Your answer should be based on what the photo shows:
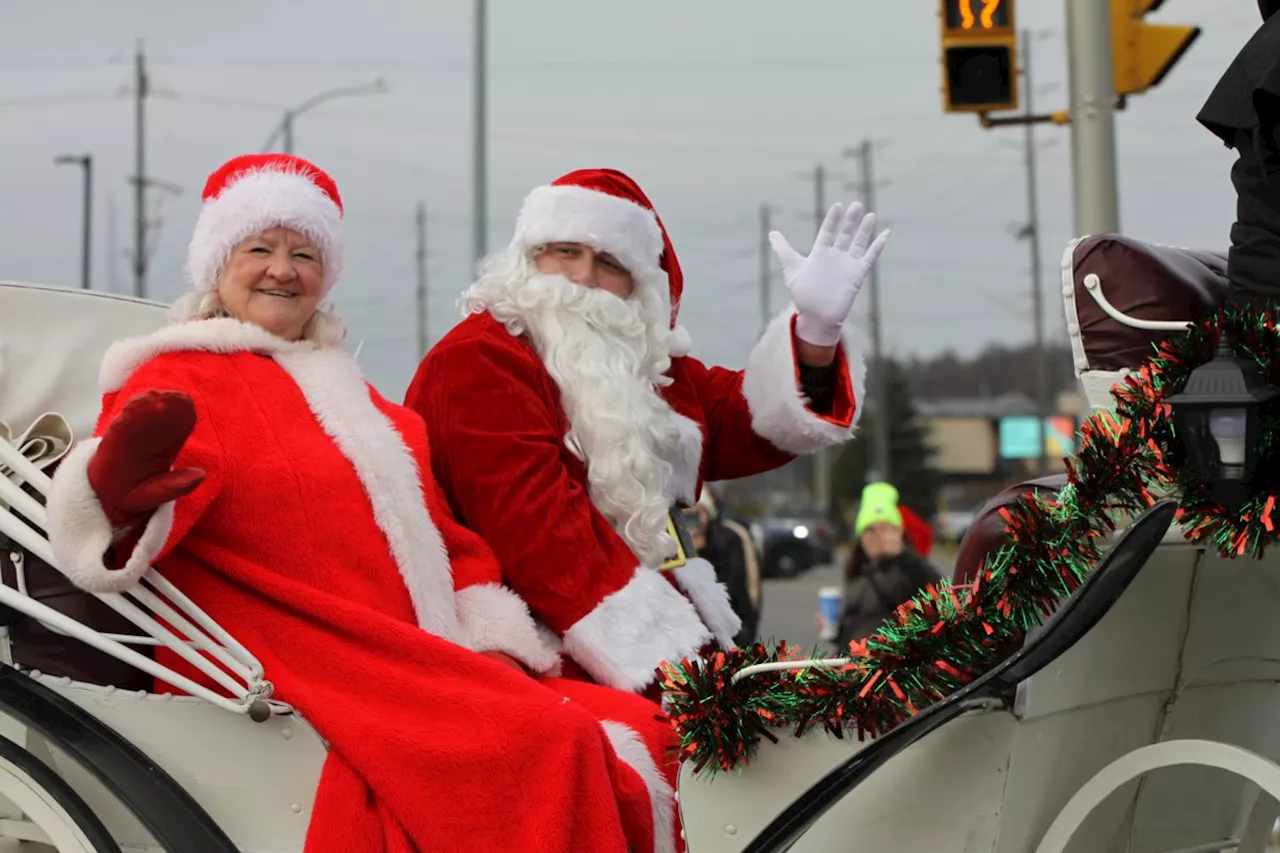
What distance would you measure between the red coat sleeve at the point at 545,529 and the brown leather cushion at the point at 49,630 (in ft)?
2.52

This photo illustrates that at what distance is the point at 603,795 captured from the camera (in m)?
2.55

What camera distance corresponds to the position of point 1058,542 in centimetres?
222

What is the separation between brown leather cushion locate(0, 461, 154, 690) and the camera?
286cm

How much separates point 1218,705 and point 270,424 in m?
1.85

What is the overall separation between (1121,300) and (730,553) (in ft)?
17.4

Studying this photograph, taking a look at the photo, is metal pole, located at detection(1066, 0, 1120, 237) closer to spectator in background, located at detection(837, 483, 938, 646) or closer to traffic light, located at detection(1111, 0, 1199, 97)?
traffic light, located at detection(1111, 0, 1199, 97)

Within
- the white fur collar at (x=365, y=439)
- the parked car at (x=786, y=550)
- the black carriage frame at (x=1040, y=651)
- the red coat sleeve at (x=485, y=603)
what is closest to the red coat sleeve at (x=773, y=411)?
the red coat sleeve at (x=485, y=603)

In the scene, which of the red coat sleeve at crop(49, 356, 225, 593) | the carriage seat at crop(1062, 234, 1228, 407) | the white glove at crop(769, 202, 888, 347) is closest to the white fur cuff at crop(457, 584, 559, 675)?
the red coat sleeve at crop(49, 356, 225, 593)

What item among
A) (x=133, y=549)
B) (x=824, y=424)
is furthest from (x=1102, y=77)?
(x=133, y=549)

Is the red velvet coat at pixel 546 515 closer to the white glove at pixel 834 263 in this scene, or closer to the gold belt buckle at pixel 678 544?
the gold belt buckle at pixel 678 544

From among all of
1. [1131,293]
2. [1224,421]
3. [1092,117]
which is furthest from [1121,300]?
[1092,117]

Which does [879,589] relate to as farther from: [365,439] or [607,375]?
[365,439]

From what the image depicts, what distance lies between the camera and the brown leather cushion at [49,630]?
2861 millimetres

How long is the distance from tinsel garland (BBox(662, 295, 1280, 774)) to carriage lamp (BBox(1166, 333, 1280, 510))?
0.11 ft
